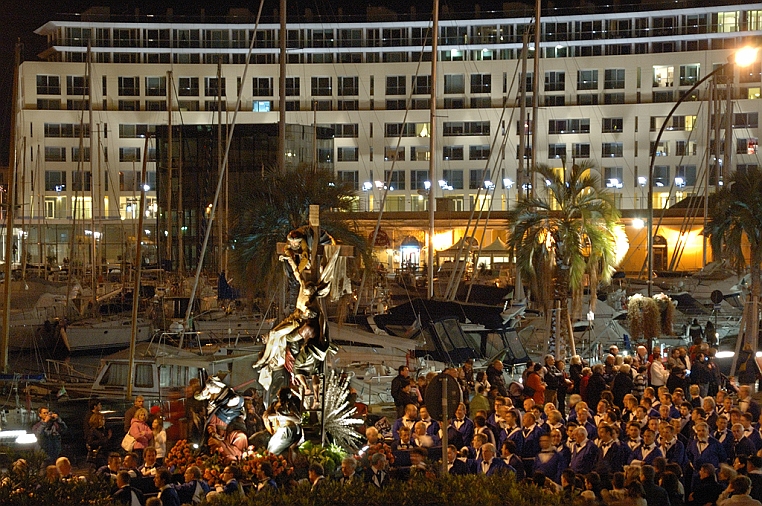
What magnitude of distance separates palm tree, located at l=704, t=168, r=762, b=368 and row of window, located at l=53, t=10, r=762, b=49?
55.3 metres

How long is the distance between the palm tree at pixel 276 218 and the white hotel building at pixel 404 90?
2075 inches

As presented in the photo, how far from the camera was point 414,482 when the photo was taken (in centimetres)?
973

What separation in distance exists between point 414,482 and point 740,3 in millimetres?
78670

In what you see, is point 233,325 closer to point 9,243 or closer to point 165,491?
point 9,243

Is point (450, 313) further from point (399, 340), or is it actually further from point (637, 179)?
point (637, 179)

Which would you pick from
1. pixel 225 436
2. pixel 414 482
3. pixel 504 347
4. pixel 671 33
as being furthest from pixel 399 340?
pixel 671 33

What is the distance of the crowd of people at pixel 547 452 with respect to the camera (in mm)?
10453

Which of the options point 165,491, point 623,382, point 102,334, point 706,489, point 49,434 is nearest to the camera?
point 165,491

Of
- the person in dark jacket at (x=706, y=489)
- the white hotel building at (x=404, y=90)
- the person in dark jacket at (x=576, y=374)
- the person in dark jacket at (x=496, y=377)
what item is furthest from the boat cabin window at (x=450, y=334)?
the white hotel building at (x=404, y=90)

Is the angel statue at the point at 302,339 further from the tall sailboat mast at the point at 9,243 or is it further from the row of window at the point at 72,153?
the row of window at the point at 72,153

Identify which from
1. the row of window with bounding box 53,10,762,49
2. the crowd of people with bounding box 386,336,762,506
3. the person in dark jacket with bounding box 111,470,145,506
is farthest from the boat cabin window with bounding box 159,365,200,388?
the row of window with bounding box 53,10,762,49

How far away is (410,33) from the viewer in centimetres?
8475

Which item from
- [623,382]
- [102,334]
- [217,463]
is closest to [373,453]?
[217,463]

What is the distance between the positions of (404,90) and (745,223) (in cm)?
5925
